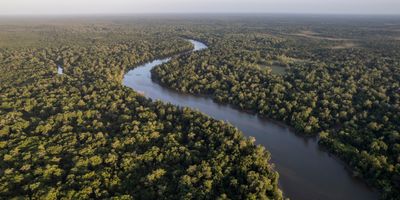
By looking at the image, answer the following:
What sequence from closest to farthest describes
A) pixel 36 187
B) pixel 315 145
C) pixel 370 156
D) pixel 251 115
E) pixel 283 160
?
1. pixel 36 187
2. pixel 370 156
3. pixel 283 160
4. pixel 315 145
5. pixel 251 115

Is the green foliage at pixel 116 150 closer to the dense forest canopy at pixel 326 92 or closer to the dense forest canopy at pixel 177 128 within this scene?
the dense forest canopy at pixel 177 128

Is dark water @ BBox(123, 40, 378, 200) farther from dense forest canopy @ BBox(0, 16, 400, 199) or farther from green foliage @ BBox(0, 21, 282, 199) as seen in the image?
green foliage @ BBox(0, 21, 282, 199)

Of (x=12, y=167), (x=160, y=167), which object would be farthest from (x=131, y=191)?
(x=12, y=167)

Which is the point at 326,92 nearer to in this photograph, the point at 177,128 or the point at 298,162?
the point at 298,162

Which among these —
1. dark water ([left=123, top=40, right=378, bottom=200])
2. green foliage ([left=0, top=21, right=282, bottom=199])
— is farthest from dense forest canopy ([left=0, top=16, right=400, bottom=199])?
dark water ([left=123, top=40, right=378, bottom=200])

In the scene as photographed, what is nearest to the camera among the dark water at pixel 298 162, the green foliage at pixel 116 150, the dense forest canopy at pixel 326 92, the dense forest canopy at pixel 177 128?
the green foliage at pixel 116 150

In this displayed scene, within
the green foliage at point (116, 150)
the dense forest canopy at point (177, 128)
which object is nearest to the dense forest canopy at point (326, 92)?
the dense forest canopy at point (177, 128)

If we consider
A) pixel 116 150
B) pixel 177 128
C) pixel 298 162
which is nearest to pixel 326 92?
pixel 298 162

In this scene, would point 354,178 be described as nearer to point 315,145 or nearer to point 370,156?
point 370,156

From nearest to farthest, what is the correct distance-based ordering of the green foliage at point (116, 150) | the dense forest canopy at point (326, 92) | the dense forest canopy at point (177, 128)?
1. the green foliage at point (116, 150)
2. the dense forest canopy at point (177, 128)
3. the dense forest canopy at point (326, 92)
